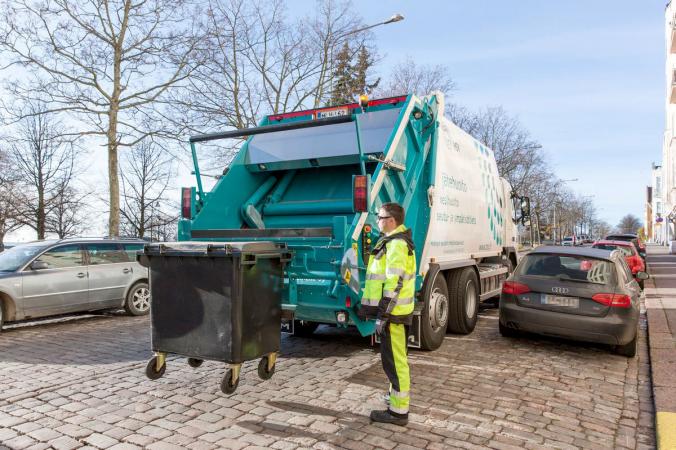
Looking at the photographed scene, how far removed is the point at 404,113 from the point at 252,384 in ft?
10.7

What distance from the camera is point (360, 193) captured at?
195 inches

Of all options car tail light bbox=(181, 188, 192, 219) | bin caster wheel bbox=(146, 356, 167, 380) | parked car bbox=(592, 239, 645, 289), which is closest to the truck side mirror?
parked car bbox=(592, 239, 645, 289)

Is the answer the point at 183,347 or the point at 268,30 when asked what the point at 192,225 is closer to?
the point at 183,347

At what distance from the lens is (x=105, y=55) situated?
17.1 metres

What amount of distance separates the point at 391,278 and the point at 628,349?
4022 mm

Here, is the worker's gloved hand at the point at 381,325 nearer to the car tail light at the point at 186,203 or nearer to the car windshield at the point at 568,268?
the car tail light at the point at 186,203

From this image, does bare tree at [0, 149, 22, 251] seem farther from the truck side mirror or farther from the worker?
the worker

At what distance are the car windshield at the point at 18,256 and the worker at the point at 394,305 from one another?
6.77 metres

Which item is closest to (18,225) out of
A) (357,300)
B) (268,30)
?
(268,30)

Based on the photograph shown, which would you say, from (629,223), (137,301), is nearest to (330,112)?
(137,301)

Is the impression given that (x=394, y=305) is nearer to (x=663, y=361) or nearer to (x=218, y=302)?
(x=218, y=302)

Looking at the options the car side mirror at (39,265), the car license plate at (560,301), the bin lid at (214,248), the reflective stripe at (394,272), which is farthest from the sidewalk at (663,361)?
the car side mirror at (39,265)

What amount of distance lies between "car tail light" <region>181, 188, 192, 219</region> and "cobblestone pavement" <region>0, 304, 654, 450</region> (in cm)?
168

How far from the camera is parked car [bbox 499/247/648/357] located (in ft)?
20.0
